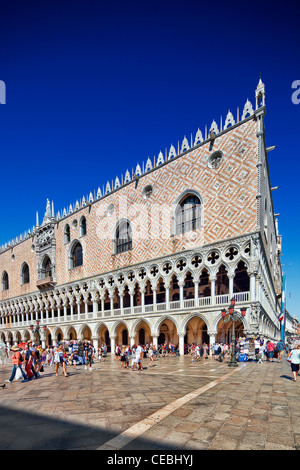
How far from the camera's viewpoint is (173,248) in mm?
19594

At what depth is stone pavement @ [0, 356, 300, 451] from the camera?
3479 mm

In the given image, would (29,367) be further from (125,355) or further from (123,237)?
(123,237)

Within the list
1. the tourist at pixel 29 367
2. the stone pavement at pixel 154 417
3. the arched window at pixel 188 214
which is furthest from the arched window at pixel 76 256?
the stone pavement at pixel 154 417

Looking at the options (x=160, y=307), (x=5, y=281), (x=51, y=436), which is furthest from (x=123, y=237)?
(x=5, y=281)

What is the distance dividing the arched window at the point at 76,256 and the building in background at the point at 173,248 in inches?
4.2

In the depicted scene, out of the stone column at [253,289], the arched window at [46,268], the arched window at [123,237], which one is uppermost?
the arched window at [123,237]

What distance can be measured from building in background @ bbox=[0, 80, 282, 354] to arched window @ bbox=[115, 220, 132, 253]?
0.09 meters

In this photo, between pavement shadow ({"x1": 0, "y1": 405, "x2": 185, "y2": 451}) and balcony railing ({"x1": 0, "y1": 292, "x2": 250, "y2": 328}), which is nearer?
pavement shadow ({"x1": 0, "y1": 405, "x2": 185, "y2": 451})

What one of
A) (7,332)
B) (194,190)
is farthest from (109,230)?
(7,332)

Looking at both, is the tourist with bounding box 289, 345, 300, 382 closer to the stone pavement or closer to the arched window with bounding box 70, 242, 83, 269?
the stone pavement

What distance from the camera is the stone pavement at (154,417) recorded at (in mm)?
3479

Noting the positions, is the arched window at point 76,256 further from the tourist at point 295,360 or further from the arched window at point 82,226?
the tourist at point 295,360

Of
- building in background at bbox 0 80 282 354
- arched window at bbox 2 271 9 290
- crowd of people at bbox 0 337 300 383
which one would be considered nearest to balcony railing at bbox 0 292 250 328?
building in background at bbox 0 80 282 354

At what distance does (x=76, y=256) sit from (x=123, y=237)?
7752 mm
